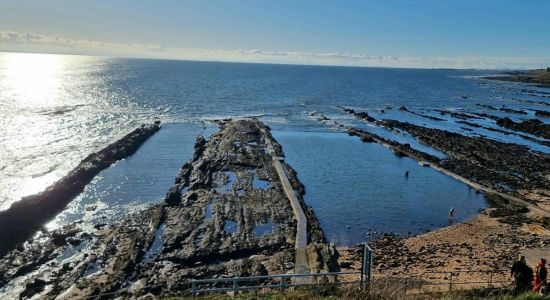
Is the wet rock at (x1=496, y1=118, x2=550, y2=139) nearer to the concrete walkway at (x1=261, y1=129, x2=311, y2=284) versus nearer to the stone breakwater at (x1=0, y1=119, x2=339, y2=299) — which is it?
the concrete walkway at (x1=261, y1=129, x2=311, y2=284)

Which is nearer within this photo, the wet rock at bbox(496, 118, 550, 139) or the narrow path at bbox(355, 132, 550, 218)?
the narrow path at bbox(355, 132, 550, 218)

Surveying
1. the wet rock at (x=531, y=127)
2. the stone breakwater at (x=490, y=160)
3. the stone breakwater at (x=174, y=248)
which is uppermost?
the wet rock at (x=531, y=127)

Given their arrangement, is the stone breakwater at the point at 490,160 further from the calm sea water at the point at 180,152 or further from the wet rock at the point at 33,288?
the wet rock at the point at 33,288

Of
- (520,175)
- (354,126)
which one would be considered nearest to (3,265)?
(520,175)

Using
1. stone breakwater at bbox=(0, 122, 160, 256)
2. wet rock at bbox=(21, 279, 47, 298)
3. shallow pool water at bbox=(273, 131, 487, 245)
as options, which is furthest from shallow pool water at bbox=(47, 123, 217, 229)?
shallow pool water at bbox=(273, 131, 487, 245)


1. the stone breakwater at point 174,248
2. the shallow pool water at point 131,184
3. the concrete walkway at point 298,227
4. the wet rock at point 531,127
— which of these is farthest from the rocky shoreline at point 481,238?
the wet rock at point 531,127

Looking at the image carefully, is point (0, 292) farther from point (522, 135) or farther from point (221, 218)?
point (522, 135)
